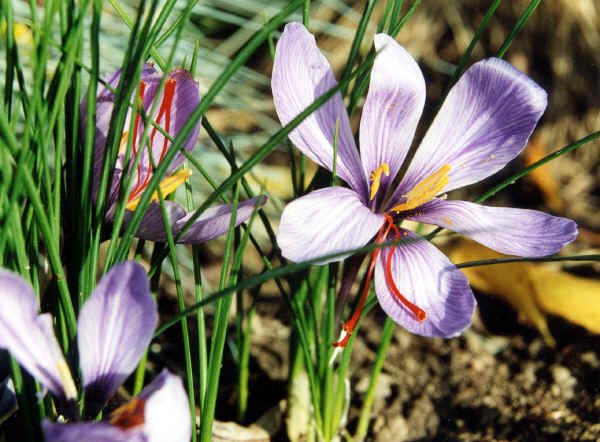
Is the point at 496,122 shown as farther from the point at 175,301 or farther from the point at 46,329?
the point at 175,301

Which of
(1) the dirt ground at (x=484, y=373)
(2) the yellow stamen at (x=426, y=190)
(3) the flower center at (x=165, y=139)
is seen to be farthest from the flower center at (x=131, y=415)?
(1) the dirt ground at (x=484, y=373)

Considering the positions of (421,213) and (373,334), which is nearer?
(421,213)

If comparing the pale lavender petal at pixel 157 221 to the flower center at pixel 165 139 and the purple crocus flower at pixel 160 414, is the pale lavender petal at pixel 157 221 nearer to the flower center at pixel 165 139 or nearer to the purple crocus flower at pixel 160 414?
the flower center at pixel 165 139

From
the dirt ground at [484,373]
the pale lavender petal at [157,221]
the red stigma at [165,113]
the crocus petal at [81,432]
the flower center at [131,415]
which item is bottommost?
the dirt ground at [484,373]

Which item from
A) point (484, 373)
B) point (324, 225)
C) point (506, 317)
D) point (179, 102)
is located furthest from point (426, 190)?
point (506, 317)

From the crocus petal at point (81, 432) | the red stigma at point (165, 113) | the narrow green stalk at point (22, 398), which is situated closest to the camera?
the crocus petal at point (81, 432)

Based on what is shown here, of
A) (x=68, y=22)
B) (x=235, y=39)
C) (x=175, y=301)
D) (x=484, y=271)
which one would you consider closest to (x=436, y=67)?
(x=235, y=39)
